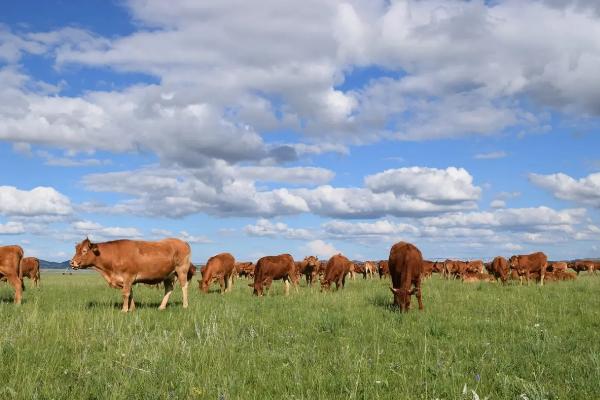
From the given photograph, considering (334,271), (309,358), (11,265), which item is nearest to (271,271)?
(334,271)

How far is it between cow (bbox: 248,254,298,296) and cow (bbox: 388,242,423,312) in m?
6.61

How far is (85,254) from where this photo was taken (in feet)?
47.6

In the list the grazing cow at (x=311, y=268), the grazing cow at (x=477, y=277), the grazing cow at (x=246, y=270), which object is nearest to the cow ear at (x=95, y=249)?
the grazing cow at (x=311, y=268)

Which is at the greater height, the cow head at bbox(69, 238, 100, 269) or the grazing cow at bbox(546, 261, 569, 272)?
the cow head at bbox(69, 238, 100, 269)

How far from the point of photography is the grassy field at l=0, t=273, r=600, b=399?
19.5 feet

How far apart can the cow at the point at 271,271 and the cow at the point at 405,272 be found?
6.61m

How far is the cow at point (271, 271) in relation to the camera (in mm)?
21594

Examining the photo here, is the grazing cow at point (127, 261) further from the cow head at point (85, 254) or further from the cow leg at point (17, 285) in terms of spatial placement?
the cow leg at point (17, 285)

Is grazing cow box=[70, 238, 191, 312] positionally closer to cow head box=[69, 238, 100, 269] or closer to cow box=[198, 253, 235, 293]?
cow head box=[69, 238, 100, 269]

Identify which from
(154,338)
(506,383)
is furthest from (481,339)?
(154,338)

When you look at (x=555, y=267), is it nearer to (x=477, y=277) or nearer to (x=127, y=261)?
(x=477, y=277)

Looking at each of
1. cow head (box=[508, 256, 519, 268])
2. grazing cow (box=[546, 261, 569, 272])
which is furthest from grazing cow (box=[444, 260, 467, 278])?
cow head (box=[508, 256, 519, 268])

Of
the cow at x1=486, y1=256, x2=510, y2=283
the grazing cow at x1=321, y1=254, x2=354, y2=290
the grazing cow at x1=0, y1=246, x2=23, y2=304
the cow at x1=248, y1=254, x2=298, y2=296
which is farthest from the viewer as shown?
the cow at x1=486, y1=256, x2=510, y2=283

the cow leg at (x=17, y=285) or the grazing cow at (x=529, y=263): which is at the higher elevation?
the grazing cow at (x=529, y=263)
